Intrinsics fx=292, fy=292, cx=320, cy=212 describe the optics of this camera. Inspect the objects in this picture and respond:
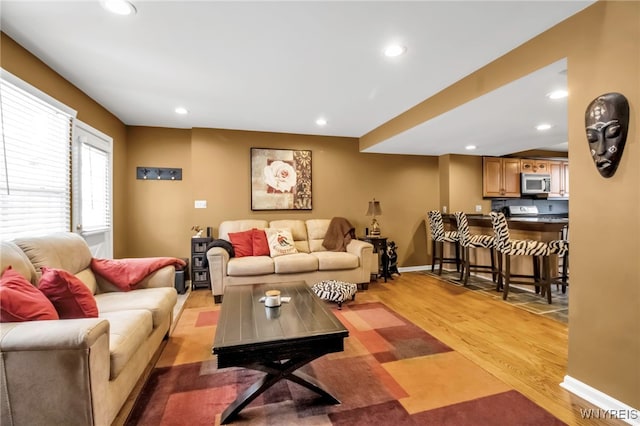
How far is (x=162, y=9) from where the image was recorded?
1.79m

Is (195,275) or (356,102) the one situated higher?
(356,102)

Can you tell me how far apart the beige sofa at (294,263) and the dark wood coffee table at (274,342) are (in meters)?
1.68

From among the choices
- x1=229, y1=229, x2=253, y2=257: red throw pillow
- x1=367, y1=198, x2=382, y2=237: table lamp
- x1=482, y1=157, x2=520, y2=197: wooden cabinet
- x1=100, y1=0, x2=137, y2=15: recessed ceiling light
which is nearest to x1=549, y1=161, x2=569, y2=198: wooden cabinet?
x1=482, y1=157, x2=520, y2=197: wooden cabinet

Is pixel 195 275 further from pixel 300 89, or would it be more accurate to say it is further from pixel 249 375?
pixel 300 89

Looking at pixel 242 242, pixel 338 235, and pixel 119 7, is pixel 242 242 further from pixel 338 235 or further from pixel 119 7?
pixel 119 7

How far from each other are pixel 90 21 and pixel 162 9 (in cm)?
56

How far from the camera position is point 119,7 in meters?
1.78

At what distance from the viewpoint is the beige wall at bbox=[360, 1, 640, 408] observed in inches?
60.8

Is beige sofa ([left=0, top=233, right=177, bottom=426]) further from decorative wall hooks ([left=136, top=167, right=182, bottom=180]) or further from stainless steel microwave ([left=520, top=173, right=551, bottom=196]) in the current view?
stainless steel microwave ([left=520, top=173, right=551, bottom=196])

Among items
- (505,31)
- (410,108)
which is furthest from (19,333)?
(410,108)

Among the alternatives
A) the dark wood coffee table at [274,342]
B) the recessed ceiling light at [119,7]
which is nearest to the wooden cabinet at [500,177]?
the dark wood coffee table at [274,342]

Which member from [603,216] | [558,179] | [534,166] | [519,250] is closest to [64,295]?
[603,216]

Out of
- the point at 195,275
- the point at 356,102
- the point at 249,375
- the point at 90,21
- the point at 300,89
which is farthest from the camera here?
the point at 195,275

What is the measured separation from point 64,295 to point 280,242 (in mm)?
2688
